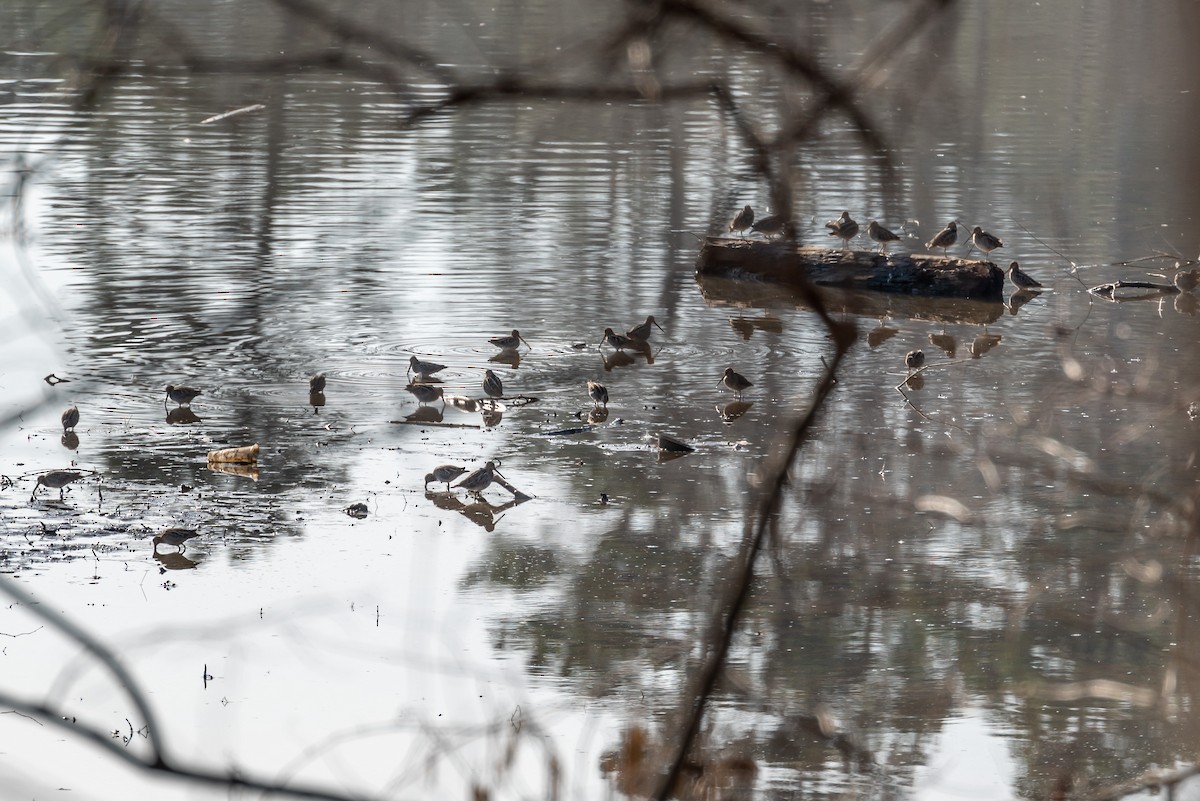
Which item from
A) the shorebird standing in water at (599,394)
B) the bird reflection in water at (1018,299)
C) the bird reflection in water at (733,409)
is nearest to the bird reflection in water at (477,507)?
the shorebird standing in water at (599,394)

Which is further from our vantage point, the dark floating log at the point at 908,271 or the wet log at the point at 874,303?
the dark floating log at the point at 908,271

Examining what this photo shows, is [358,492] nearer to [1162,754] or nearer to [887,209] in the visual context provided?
[1162,754]

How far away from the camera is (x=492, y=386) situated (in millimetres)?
11586

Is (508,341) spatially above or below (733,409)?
above

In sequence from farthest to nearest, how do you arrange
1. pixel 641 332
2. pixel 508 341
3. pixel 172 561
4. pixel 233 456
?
pixel 641 332, pixel 508 341, pixel 233 456, pixel 172 561

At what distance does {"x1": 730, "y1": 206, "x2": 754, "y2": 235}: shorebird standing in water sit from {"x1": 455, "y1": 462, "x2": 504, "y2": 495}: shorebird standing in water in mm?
8023

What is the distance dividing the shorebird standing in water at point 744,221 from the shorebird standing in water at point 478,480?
316 inches

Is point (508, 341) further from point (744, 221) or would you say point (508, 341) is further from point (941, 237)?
point (941, 237)

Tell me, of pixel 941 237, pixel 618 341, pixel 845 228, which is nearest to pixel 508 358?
pixel 618 341

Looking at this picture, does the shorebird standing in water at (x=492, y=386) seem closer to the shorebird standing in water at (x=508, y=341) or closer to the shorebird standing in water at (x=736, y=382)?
the shorebird standing in water at (x=508, y=341)

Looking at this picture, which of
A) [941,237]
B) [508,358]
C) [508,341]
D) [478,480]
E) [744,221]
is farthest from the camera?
[744,221]

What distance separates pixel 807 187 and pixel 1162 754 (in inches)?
174

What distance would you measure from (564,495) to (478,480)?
0.52 metres

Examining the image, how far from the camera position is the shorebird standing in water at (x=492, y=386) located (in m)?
11.6
